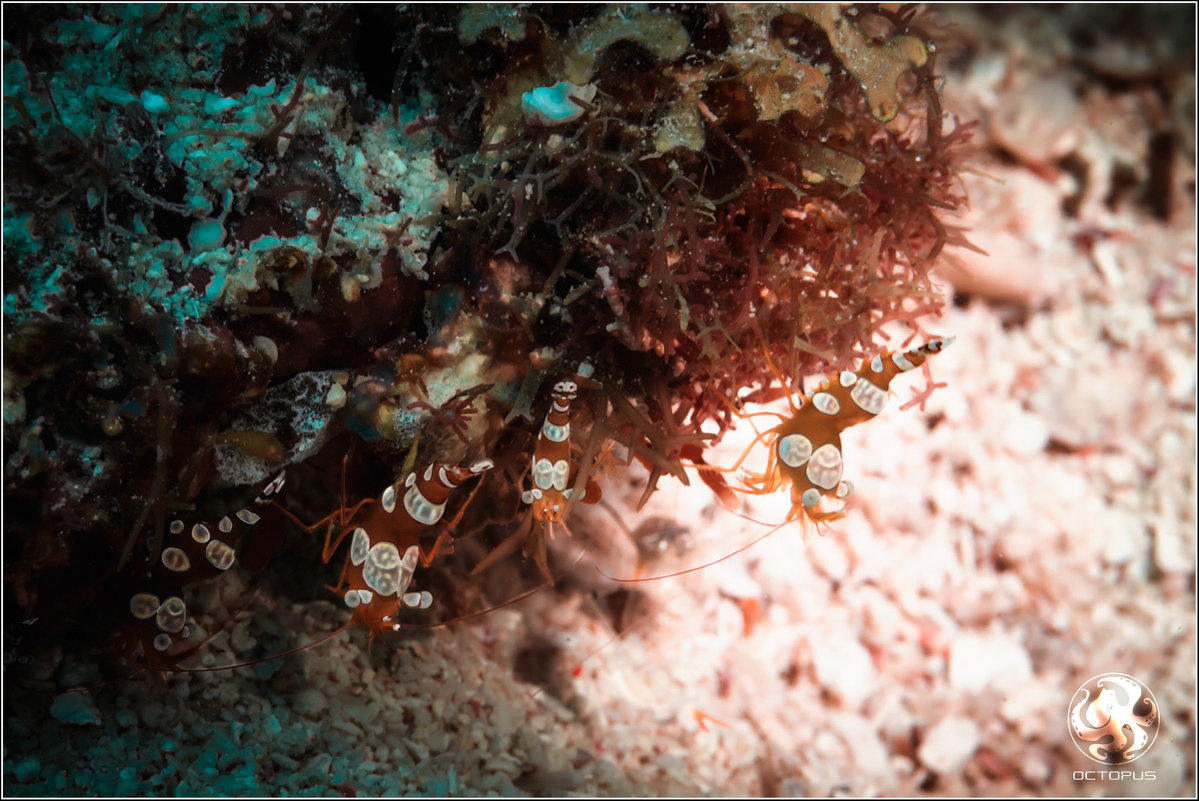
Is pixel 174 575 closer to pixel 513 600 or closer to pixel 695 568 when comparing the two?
pixel 513 600

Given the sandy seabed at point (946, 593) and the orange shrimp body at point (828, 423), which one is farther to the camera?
the sandy seabed at point (946, 593)

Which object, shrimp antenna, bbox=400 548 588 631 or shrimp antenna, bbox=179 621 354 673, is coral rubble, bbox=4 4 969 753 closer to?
shrimp antenna, bbox=179 621 354 673

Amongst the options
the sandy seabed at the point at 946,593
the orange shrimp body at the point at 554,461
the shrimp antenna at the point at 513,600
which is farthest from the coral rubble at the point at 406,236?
the sandy seabed at the point at 946,593

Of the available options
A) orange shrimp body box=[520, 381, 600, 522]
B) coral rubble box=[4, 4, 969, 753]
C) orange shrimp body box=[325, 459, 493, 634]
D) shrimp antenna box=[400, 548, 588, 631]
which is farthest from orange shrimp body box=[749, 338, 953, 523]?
shrimp antenna box=[400, 548, 588, 631]

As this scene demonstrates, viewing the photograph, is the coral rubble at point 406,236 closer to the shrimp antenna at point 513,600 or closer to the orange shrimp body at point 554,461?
the orange shrimp body at point 554,461

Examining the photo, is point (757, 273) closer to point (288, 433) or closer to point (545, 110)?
point (545, 110)

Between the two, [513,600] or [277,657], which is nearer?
[277,657]

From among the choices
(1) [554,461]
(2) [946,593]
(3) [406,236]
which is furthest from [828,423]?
(2) [946,593]
